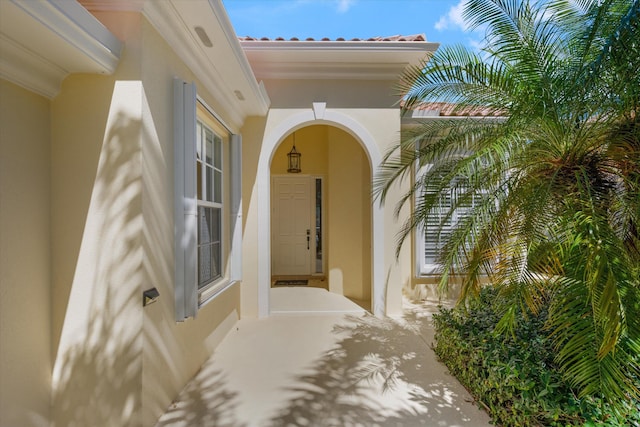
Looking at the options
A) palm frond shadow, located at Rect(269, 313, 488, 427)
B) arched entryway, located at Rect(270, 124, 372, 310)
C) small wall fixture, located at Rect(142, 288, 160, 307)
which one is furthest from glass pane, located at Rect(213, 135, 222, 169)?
arched entryway, located at Rect(270, 124, 372, 310)

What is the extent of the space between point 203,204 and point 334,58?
3192mm

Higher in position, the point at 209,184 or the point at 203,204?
the point at 209,184

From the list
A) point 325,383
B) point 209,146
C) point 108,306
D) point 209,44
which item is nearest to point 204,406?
point 325,383

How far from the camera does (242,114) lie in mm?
5250

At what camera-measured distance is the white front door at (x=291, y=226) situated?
892 centimetres

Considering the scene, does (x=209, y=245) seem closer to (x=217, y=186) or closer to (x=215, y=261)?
(x=215, y=261)

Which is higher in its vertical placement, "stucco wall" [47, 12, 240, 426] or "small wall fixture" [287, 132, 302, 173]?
"small wall fixture" [287, 132, 302, 173]

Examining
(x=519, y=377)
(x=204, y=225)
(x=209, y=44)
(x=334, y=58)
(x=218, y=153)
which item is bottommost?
(x=519, y=377)

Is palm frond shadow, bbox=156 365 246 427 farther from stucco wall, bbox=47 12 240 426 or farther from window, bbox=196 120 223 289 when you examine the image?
window, bbox=196 120 223 289

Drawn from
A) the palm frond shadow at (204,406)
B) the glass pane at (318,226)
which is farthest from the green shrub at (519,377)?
the glass pane at (318,226)

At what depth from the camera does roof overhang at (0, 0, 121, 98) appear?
1805mm

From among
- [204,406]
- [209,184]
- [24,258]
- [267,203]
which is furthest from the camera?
[267,203]

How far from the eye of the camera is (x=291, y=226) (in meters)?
9.01

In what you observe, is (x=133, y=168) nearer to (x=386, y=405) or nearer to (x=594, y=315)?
(x=386, y=405)
